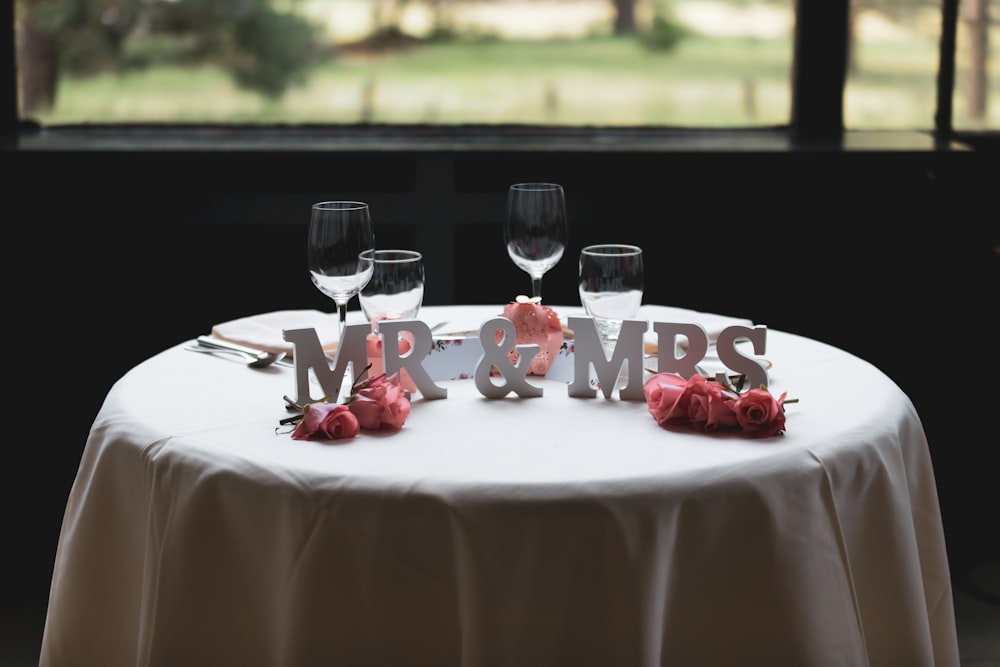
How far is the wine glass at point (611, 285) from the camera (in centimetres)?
164

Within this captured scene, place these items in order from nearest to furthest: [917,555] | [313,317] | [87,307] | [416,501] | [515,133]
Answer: [416,501] < [917,555] < [313,317] < [87,307] < [515,133]

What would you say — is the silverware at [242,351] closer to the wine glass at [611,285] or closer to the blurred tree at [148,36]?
the wine glass at [611,285]

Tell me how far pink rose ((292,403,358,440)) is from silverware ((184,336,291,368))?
0.38 meters

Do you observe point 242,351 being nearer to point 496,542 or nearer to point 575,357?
point 575,357

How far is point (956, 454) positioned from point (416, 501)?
2.35m

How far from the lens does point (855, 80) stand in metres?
3.33

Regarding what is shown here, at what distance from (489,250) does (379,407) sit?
5.71 ft

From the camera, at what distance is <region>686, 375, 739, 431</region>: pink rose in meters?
1.43

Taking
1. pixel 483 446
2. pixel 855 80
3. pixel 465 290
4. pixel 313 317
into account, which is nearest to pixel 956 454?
pixel 855 80

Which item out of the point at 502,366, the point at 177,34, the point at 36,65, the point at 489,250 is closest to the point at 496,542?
the point at 502,366

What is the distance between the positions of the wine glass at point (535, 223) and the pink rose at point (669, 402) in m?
0.36

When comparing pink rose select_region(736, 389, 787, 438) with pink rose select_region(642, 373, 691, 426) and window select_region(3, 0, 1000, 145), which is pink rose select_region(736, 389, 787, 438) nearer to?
pink rose select_region(642, 373, 691, 426)

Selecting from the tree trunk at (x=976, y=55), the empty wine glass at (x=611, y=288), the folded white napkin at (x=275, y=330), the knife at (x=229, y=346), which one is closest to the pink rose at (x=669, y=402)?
the empty wine glass at (x=611, y=288)

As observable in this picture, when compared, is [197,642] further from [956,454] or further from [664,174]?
[956,454]
